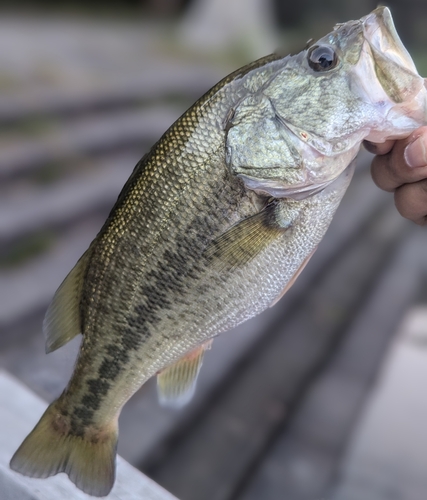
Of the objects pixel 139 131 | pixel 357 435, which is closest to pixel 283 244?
pixel 357 435

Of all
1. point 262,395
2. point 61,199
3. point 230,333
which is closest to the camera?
point 262,395

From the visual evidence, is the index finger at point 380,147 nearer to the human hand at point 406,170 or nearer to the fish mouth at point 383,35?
the human hand at point 406,170

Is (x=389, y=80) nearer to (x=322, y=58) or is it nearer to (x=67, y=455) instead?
(x=322, y=58)

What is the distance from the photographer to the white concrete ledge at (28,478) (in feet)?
4.03

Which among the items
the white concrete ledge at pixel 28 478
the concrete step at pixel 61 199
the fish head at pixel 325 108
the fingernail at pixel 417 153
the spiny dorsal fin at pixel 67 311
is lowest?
the concrete step at pixel 61 199

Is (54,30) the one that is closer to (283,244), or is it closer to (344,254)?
(344,254)

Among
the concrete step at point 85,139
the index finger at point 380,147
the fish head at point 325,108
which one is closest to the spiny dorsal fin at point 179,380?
the fish head at point 325,108

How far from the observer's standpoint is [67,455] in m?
1.26

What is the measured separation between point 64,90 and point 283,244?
3694mm

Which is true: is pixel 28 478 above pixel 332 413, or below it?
above

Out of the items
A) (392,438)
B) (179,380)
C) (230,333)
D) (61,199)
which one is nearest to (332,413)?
(392,438)

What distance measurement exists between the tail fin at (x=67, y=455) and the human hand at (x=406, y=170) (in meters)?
0.92

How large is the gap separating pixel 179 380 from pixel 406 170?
0.74 metres

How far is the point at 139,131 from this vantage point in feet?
15.2
